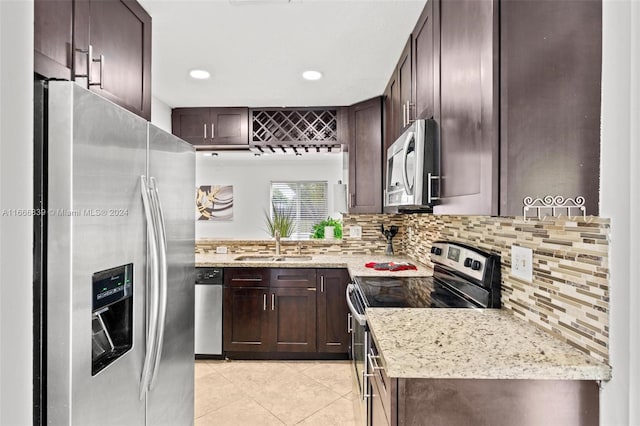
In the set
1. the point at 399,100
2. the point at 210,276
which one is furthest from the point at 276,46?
the point at 210,276

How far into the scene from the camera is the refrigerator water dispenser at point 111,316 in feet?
3.33

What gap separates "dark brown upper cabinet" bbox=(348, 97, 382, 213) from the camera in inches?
117

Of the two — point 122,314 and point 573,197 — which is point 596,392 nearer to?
point 573,197

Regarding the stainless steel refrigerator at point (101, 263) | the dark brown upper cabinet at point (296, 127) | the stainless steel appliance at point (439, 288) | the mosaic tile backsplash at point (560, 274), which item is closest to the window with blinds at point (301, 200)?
the dark brown upper cabinet at point (296, 127)

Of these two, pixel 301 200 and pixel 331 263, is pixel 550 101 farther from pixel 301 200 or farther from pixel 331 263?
pixel 301 200

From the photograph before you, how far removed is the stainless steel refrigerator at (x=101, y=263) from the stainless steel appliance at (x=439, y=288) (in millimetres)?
885

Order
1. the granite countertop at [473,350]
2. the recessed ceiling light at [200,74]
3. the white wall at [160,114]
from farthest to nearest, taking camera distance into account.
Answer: the white wall at [160,114] < the recessed ceiling light at [200,74] < the granite countertop at [473,350]

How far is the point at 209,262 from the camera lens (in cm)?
303

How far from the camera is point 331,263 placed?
301 centimetres

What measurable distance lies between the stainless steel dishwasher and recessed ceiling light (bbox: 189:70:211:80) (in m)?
1.54

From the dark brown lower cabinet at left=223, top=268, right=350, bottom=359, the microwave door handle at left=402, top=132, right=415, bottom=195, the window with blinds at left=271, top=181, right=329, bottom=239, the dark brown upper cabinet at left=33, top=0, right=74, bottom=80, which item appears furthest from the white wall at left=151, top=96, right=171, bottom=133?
the window with blinds at left=271, top=181, right=329, bottom=239

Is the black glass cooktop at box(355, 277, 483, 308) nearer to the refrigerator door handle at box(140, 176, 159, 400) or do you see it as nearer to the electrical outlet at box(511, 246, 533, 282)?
the electrical outlet at box(511, 246, 533, 282)
